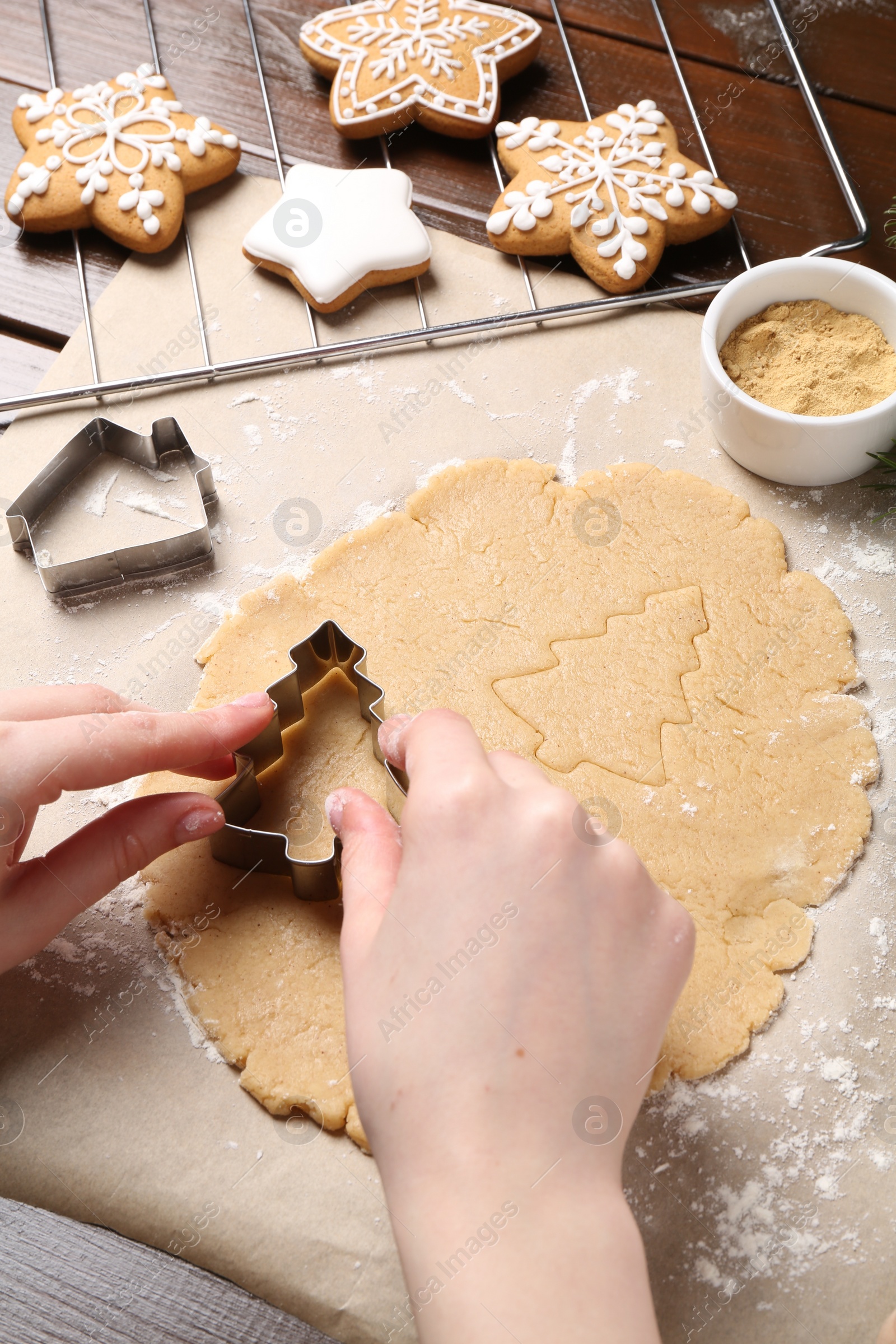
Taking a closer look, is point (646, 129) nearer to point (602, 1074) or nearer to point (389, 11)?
point (389, 11)

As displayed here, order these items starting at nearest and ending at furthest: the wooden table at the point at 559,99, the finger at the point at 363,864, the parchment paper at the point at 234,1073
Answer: the finger at the point at 363,864
the parchment paper at the point at 234,1073
the wooden table at the point at 559,99

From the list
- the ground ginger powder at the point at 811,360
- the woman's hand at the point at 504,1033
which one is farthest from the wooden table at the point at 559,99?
the woman's hand at the point at 504,1033

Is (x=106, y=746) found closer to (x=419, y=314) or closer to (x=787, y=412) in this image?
(x=419, y=314)

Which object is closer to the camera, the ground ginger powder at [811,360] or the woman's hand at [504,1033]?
the woman's hand at [504,1033]

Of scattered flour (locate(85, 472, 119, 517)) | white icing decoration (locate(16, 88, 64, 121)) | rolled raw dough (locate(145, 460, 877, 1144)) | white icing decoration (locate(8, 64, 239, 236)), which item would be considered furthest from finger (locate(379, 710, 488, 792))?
white icing decoration (locate(16, 88, 64, 121))

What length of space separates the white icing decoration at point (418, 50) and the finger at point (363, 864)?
111cm

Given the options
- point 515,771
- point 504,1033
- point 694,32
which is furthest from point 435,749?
point 694,32

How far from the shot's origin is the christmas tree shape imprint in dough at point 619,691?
1.24 metres

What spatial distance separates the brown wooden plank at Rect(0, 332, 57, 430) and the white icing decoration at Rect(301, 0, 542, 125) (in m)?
0.58

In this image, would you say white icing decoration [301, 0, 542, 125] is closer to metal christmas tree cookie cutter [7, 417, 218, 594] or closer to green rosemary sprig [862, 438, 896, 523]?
metal christmas tree cookie cutter [7, 417, 218, 594]

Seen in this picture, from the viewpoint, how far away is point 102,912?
120 centimetres

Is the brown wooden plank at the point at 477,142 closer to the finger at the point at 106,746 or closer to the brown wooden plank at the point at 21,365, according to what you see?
the brown wooden plank at the point at 21,365

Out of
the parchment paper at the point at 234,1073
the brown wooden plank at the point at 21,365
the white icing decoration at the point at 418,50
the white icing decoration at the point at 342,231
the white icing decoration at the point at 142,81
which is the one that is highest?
the white icing decoration at the point at 142,81

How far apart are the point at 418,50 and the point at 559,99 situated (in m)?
0.24
